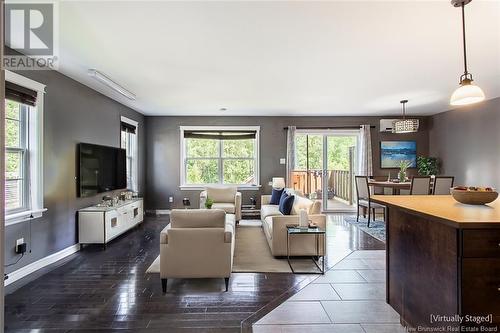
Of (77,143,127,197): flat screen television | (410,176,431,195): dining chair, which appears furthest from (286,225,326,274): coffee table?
(77,143,127,197): flat screen television

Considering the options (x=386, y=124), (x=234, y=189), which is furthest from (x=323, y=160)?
(x=234, y=189)

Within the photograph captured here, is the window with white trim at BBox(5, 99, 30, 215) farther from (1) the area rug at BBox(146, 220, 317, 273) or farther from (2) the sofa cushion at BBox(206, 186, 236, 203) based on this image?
(2) the sofa cushion at BBox(206, 186, 236, 203)

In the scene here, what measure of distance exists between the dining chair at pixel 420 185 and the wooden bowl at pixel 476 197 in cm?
354

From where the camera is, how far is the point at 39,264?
3.62m

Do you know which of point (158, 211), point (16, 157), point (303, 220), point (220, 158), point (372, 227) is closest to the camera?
point (16, 157)

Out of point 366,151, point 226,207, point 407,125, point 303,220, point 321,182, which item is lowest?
point 226,207

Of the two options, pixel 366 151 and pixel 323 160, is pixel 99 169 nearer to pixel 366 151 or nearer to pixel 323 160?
pixel 323 160

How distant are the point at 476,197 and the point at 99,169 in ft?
16.7

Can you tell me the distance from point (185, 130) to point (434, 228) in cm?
644

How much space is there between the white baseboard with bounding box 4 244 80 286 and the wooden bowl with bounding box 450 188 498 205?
14.0 feet

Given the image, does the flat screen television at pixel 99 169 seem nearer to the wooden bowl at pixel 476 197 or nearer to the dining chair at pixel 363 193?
the wooden bowl at pixel 476 197

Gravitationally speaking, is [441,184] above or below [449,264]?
above

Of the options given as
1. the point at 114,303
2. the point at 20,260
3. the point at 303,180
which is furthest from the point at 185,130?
the point at 114,303

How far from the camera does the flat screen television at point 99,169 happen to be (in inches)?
179
